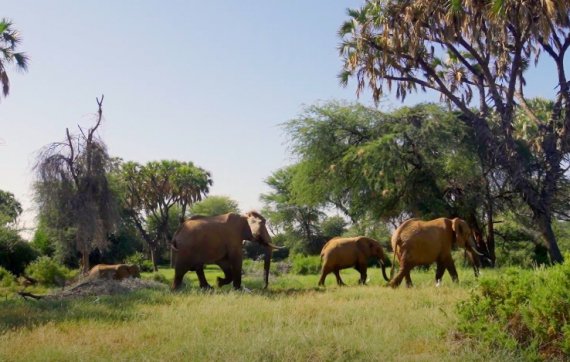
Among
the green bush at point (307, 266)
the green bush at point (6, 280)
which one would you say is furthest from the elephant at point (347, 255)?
the green bush at point (6, 280)

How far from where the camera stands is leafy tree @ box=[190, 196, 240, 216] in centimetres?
6810

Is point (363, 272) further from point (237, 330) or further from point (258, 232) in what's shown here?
point (237, 330)

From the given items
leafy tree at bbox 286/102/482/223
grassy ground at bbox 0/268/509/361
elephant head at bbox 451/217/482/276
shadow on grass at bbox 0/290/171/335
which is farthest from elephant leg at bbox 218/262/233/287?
leafy tree at bbox 286/102/482/223

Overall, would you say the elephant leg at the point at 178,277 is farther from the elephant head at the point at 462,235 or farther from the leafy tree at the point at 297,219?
the leafy tree at the point at 297,219

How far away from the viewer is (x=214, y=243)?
15133 mm

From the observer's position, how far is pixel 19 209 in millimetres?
66812

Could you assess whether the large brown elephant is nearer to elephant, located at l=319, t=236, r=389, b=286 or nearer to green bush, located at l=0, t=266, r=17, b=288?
elephant, located at l=319, t=236, r=389, b=286

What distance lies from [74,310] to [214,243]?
508 cm

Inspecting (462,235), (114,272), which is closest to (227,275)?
(462,235)

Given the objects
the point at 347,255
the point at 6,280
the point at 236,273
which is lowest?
the point at 6,280

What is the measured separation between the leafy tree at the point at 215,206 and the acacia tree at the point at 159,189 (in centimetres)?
1184

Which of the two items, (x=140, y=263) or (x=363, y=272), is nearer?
(x=363, y=272)

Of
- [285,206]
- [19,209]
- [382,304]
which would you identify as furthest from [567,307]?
[19,209]

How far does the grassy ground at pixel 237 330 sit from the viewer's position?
6785mm
